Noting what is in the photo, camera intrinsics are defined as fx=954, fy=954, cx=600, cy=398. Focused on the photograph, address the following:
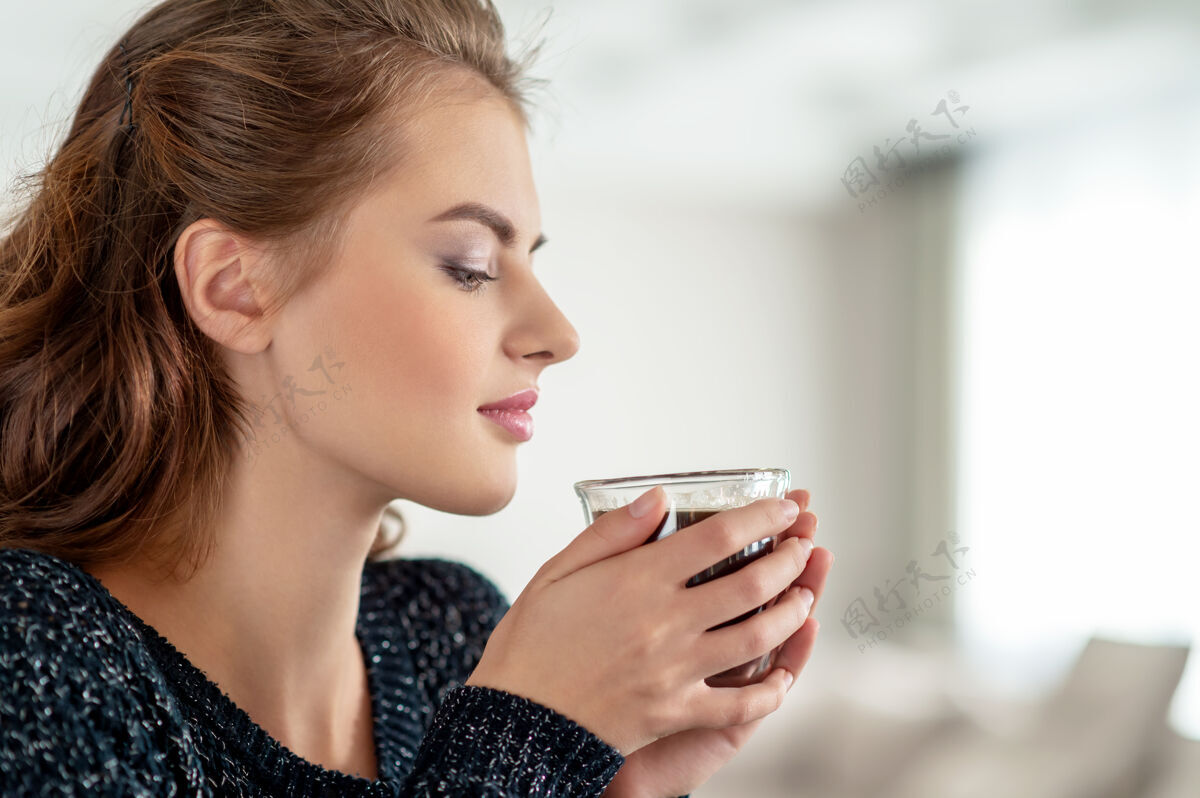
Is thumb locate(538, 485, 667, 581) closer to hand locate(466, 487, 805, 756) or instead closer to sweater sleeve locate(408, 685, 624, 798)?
hand locate(466, 487, 805, 756)

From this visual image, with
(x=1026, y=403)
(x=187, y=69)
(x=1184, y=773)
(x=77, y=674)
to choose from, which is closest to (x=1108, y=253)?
(x=1026, y=403)

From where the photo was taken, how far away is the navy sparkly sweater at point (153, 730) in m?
0.68

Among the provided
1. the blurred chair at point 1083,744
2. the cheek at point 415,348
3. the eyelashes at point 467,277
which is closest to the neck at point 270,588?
the cheek at point 415,348

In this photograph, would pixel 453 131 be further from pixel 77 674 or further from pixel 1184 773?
pixel 1184 773

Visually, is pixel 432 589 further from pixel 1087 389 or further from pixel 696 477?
pixel 1087 389

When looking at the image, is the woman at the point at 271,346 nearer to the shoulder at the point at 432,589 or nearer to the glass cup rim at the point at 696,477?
the glass cup rim at the point at 696,477

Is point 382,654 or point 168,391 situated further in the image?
point 382,654

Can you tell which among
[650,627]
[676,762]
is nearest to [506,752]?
[650,627]

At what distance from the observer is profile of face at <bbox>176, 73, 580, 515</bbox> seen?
889mm

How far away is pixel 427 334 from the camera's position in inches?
34.7

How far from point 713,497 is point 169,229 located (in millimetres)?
611

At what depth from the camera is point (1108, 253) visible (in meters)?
2.95

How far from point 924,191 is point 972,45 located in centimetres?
135

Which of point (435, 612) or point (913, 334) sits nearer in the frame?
point (435, 612)
